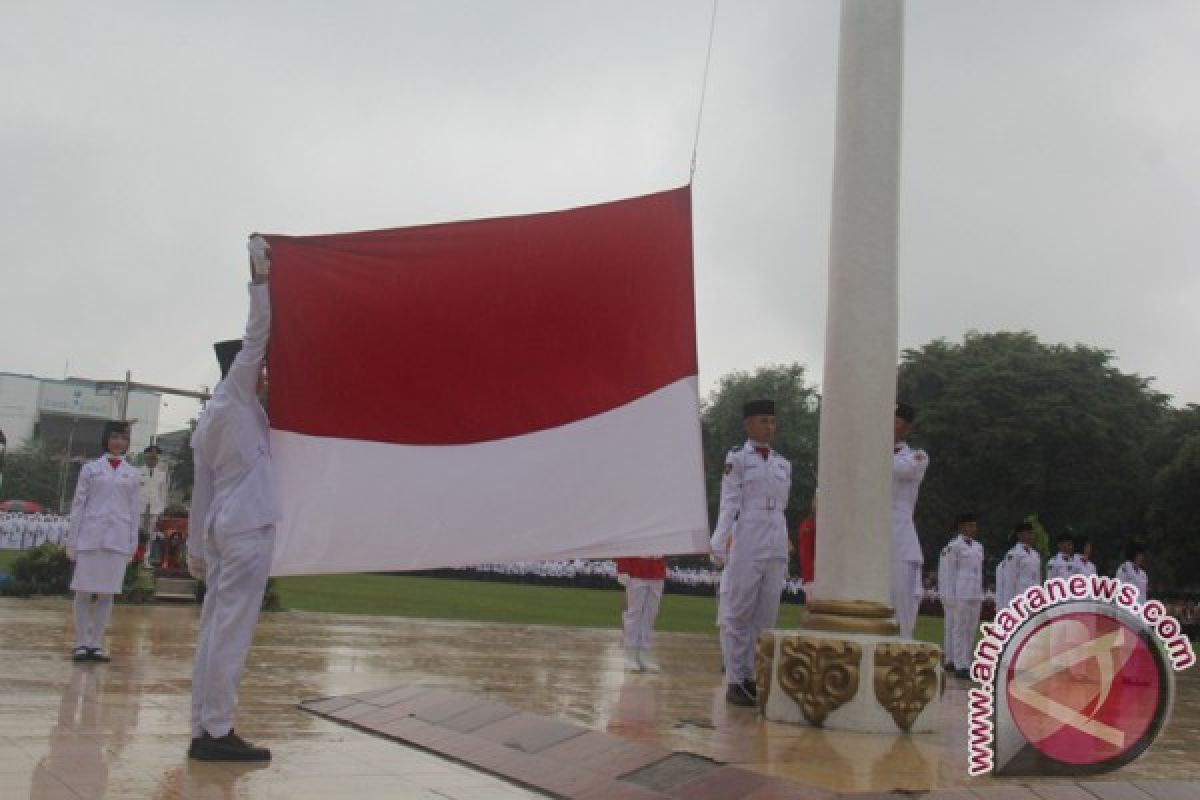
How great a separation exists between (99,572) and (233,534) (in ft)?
18.1

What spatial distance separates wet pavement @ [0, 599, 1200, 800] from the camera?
5090mm

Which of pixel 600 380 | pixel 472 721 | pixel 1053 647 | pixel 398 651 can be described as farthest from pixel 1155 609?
pixel 398 651

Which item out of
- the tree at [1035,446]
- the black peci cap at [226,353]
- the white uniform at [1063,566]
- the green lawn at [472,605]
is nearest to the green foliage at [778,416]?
the tree at [1035,446]

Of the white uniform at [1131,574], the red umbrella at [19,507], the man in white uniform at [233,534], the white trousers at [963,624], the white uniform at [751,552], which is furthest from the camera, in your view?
the red umbrella at [19,507]

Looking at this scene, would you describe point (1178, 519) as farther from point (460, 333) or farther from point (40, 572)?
point (460, 333)

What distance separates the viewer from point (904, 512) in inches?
378

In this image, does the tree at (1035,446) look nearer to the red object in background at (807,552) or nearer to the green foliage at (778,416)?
the green foliage at (778,416)

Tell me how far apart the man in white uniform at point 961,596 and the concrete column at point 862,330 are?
347 inches

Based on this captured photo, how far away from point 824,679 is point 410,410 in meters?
3.08

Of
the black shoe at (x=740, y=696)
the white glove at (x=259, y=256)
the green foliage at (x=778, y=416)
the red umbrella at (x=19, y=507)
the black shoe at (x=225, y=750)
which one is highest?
the green foliage at (x=778, y=416)

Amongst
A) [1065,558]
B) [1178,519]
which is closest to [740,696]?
[1065,558]

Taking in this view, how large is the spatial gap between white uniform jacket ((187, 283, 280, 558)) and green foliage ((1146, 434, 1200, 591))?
1582 inches

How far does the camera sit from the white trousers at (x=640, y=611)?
38.2 feet

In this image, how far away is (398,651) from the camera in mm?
11633
